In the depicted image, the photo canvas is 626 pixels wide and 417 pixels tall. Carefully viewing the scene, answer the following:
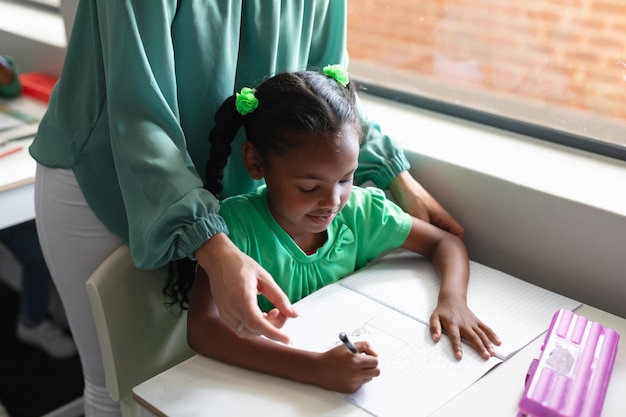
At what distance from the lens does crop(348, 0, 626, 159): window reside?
1418 mm

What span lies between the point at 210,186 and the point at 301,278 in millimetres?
212

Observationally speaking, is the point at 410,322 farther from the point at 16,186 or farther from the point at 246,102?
the point at 16,186

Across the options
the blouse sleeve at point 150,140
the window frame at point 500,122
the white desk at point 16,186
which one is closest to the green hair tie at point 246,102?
the blouse sleeve at point 150,140

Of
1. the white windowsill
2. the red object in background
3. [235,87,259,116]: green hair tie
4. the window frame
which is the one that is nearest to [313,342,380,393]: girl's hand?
[235,87,259,116]: green hair tie

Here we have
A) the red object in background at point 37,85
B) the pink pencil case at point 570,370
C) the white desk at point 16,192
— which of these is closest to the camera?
the pink pencil case at point 570,370

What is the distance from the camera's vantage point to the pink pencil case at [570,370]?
0.87m

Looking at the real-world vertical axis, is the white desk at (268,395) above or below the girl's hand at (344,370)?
below

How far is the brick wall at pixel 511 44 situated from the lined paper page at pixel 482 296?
1.47ft

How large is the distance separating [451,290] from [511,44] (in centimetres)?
65

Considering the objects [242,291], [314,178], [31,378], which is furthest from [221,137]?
[31,378]

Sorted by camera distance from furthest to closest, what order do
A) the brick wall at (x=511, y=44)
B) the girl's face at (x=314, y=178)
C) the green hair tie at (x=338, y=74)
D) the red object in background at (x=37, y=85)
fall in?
the red object in background at (x=37, y=85) → the brick wall at (x=511, y=44) → the green hair tie at (x=338, y=74) → the girl's face at (x=314, y=178)

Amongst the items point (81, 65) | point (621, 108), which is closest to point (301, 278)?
point (81, 65)

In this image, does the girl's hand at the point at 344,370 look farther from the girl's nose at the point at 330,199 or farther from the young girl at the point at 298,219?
the girl's nose at the point at 330,199

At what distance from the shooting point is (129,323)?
3.76ft
